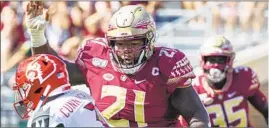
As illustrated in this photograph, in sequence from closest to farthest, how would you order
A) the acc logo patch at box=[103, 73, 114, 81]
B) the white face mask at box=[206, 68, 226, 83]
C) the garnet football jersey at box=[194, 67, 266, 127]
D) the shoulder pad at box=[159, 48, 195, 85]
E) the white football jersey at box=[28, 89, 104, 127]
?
1. the white football jersey at box=[28, 89, 104, 127]
2. the shoulder pad at box=[159, 48, 195, 85]
3. the acc logo patch at box=[103, 73, 114, 81]
4. the white face mask at box=[206, 68, 226, 83]
5. the garnet football jersey at box=[194, 67, 266, 127]

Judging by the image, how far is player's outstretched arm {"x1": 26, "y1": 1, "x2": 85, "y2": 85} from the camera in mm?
5266

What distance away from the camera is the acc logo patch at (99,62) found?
5227 millimetres

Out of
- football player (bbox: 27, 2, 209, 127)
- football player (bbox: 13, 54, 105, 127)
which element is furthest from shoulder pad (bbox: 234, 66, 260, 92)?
football player (bbox: 13, 54, 105, 127)

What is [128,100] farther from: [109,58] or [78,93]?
[78,93]

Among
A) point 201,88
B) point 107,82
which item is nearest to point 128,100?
point 107,82

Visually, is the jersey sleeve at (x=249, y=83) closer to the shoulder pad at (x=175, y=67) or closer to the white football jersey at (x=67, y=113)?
the shoulder pad at (x=175, y=67)

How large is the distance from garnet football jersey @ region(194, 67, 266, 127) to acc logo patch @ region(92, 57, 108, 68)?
5.99 feet

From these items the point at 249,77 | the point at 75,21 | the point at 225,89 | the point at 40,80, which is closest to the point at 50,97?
the point at 40,80

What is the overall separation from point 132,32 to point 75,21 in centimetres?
418

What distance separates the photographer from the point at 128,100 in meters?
5.17

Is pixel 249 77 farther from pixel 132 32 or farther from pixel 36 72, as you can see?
pixel 36 72

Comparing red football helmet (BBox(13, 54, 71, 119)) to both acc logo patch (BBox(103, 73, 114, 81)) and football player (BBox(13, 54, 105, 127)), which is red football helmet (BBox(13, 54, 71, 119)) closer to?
football player (BBox(13, 54, 105, 127))

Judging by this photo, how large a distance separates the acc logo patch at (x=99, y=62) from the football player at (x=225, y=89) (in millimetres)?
1780

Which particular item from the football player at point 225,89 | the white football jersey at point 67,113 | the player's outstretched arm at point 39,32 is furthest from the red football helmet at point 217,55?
the white football jersey at point 67,113
